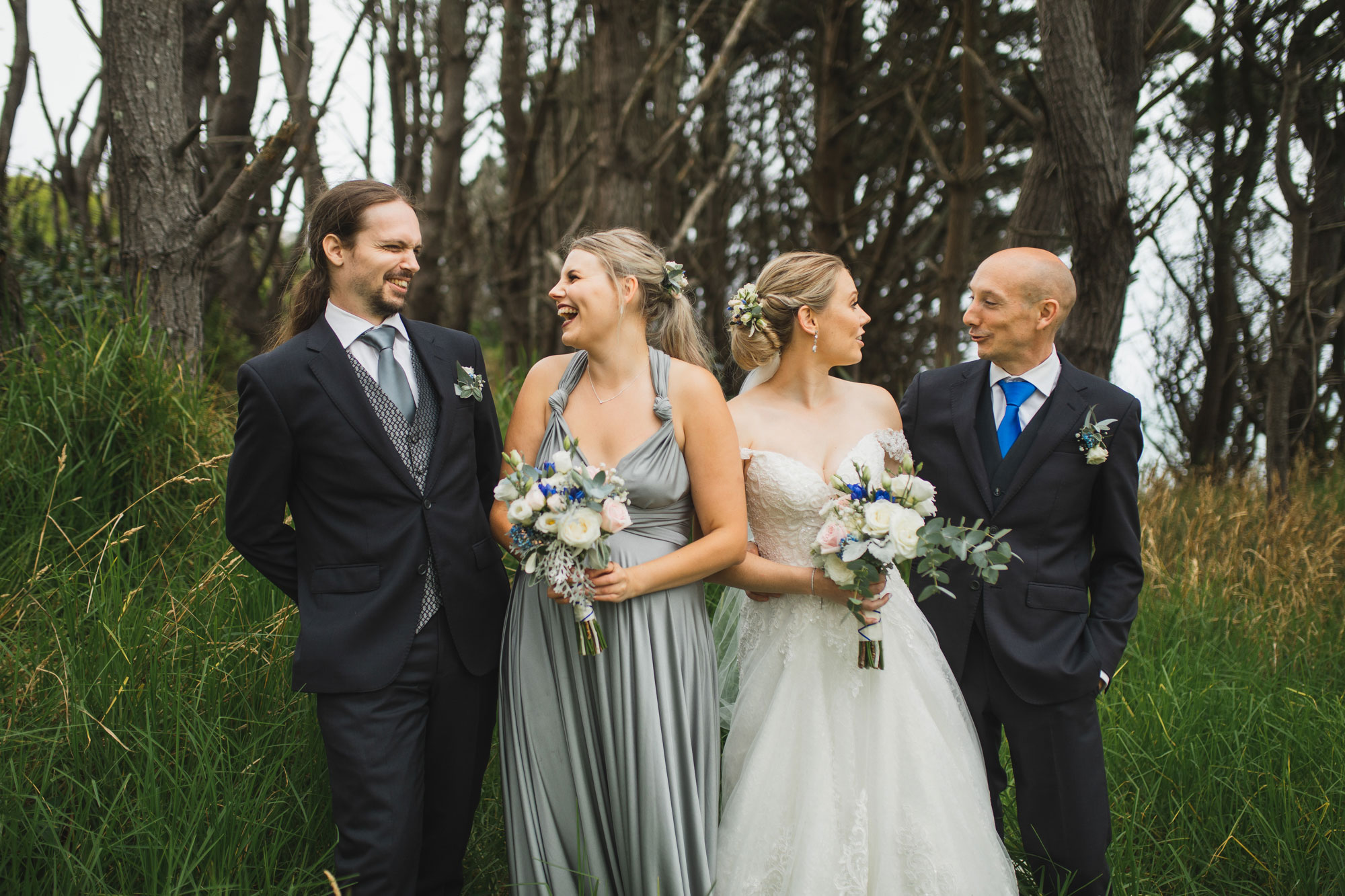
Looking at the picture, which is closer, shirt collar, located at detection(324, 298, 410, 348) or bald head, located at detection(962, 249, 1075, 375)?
shirt collar, located at detection(324, 298, 410, 348)

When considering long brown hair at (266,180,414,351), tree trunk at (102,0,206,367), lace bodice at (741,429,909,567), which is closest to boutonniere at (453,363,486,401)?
long brown hair at (266,180,414,351)

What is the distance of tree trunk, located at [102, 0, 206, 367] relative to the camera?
15.2ft

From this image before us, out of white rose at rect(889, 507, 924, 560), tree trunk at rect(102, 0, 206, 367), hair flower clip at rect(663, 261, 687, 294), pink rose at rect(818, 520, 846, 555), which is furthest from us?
tree trunk at rect(102, 0, 206, 367)

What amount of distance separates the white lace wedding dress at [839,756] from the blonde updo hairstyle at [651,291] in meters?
0.45

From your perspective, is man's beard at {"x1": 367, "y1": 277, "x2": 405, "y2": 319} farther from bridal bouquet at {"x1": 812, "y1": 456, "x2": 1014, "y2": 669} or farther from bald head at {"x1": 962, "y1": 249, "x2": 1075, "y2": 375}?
bald head at {"x1": 962, "y1": 249, "x2": 1075, "y2": 375}

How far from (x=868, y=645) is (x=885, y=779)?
402mm

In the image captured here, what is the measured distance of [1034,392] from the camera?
3.05 meters

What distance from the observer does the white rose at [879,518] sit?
2639mm

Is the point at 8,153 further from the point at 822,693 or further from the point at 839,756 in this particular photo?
the point at 839,756

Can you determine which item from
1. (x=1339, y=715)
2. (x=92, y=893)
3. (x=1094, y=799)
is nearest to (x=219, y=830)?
(x=92, y=893)

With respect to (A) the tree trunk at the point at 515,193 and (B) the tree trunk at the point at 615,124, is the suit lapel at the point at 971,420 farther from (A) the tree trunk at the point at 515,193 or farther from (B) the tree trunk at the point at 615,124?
(A) the tree trunk at the point at 515,193

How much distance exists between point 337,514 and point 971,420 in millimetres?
2017

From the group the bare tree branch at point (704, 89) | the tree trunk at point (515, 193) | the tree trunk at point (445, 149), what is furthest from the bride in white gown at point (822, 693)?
the tree trunk at point (515, 193)

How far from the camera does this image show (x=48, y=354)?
4.54 metres
